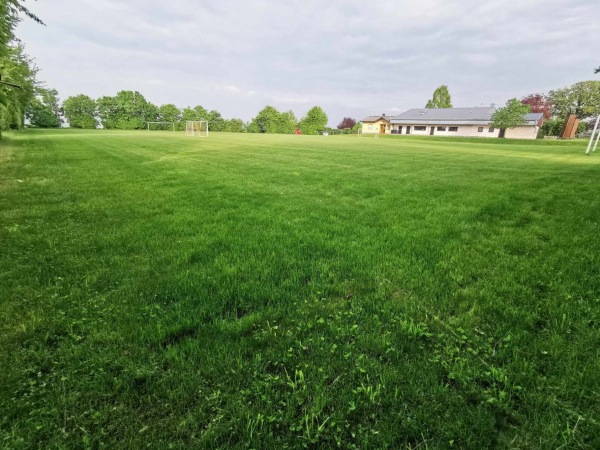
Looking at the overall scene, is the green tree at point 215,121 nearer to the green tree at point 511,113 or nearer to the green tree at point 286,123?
the green tree at point 286,123

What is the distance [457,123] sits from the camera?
61.2 meters

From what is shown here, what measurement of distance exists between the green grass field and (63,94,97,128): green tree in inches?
3583

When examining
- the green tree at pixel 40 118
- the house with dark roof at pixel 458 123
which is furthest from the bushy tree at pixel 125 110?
the house with dark roof at pixel 458 123

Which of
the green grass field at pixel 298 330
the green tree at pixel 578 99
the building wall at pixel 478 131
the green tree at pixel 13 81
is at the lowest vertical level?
the green grass field at pixel 298 330

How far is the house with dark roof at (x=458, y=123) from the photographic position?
54875 millimetres

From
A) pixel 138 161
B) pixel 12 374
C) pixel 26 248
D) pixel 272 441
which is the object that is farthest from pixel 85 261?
pixel 138 161

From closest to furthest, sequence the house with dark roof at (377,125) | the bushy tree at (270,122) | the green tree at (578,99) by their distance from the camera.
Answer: the green tree at (578,99) → the house with dark roof at (377,125) → the bushy tree at (270,122)

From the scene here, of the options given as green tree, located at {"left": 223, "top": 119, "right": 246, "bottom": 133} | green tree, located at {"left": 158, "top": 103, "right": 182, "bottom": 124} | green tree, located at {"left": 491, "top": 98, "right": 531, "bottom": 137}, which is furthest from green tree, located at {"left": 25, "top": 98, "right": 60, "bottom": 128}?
green tree, located at {"left": 491, "top": 98, "right": 531, "bottom": 137}

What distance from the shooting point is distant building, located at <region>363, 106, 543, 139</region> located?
2160 inches

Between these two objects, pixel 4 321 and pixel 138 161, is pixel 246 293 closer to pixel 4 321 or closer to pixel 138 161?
pixel 4 321

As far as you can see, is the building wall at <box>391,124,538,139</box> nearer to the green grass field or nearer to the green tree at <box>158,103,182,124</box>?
the green tree at <box>158,103,182,124</box>

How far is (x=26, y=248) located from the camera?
4.24 metres

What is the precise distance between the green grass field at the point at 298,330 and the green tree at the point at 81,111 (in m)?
91.0

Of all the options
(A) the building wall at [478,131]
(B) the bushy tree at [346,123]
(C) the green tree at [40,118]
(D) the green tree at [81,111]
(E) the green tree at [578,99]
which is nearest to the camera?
(A) the building wall at [478,131]
